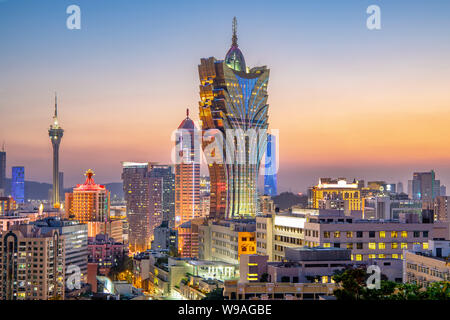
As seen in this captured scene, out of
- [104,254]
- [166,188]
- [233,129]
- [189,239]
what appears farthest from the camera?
[166,188]

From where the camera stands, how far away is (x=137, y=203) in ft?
372

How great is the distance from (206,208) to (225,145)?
4712 centimetres

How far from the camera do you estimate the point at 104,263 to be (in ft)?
249

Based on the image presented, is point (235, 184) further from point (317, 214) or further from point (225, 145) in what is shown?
point (317, 214)

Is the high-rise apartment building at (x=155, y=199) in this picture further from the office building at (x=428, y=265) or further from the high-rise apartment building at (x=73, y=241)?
the office building at (x=428, y=265)

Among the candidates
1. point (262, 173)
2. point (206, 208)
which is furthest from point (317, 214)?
point (206, 208)

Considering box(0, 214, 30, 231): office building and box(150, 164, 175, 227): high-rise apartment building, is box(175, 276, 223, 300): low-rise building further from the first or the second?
box(150, 164, 175, 227): high-rise apartment building

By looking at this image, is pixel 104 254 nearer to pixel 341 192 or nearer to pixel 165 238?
pixel 165 238

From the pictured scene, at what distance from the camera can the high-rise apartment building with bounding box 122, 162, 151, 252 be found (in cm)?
10775

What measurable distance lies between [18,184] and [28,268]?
70.5 meters

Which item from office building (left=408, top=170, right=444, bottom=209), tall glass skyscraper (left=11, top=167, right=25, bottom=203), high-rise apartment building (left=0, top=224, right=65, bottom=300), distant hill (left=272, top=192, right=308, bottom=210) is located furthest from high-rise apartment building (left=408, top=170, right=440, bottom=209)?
tall glass skyscraper (left=11, top=167, right=25, bottom=203)

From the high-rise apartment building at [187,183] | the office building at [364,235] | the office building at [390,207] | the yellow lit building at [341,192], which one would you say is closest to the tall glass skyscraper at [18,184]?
the high-rise apartment building at [187,183]

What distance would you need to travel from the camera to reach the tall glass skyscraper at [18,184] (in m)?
115

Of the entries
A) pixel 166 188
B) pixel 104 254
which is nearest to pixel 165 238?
pixel 104 254
